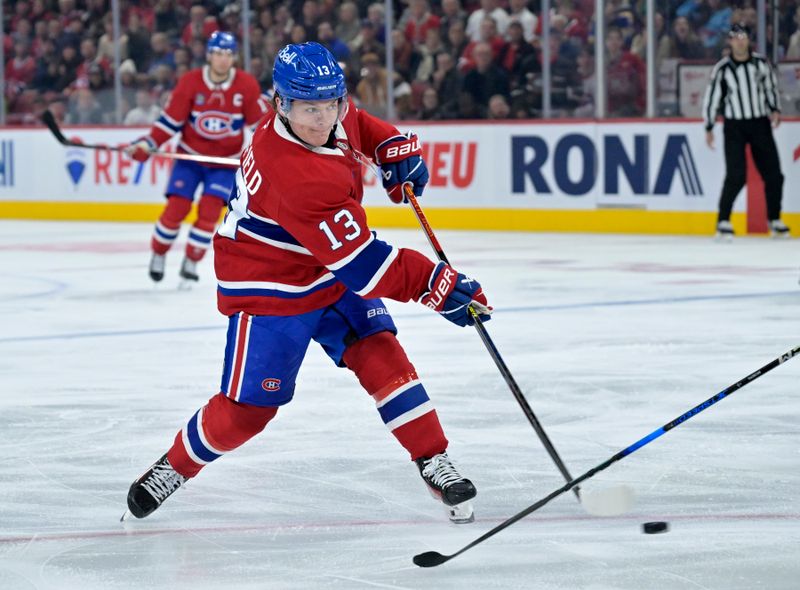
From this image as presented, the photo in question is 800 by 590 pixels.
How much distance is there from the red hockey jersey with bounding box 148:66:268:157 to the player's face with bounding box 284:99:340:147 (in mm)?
5070

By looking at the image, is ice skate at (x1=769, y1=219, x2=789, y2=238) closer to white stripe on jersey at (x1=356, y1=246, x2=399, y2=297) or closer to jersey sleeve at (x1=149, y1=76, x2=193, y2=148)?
jersey sleeve at (x1=149, y1=76, x2=193, y2=148)

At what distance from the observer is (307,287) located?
3230mm

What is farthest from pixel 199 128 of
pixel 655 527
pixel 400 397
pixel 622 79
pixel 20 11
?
pixel 20 11

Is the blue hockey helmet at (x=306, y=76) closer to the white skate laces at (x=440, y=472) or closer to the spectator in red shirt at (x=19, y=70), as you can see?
the white skate laces at (x=440, y=472)

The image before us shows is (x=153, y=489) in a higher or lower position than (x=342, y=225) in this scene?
lower

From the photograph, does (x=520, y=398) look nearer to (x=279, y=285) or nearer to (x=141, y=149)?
(x=279, y=285)

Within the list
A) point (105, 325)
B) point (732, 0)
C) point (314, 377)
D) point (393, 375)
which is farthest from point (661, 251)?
point (393, 375)

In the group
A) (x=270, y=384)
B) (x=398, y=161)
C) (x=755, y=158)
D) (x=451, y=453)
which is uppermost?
(x=398, y=161)

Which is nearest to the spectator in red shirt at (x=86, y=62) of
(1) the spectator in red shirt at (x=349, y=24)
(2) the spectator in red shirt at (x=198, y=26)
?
(2) the spectator in red shirt at (x=198, y=26)

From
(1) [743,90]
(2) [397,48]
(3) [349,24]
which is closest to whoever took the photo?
(1) [743,90]

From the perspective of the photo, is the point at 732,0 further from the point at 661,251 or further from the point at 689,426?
the point at 689,426

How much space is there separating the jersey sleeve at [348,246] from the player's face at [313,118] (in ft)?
0.45

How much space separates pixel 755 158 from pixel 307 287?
7377 mm

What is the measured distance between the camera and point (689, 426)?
4211mm
